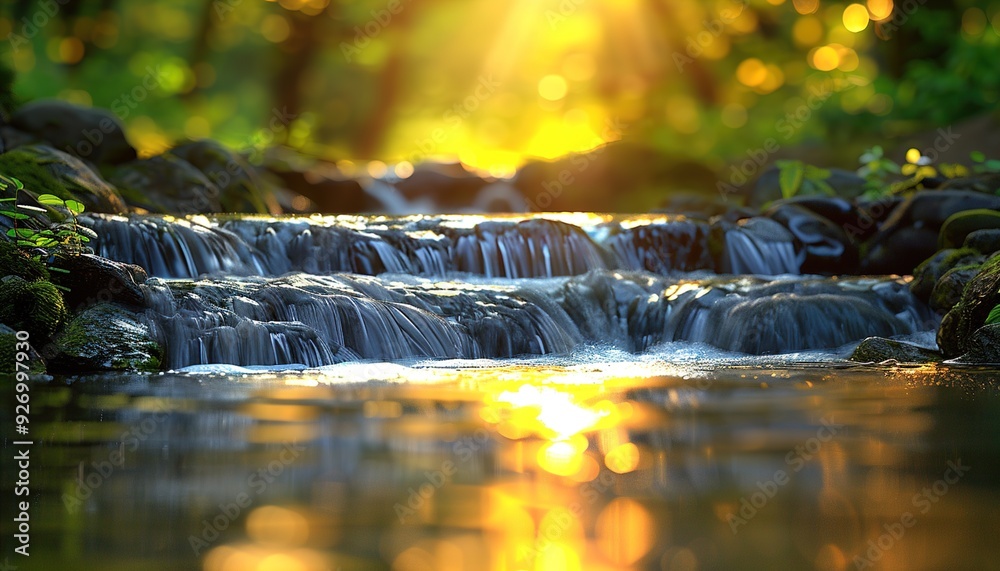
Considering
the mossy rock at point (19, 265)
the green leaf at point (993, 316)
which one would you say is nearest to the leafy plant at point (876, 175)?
the green leaf at point (993, 316)

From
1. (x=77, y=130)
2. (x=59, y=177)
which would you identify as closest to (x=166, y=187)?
(x=77, y=130)

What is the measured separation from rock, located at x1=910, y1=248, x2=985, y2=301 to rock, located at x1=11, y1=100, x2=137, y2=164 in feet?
29.3

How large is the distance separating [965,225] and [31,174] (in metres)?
8.07

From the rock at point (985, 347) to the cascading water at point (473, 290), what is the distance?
1.20 meters

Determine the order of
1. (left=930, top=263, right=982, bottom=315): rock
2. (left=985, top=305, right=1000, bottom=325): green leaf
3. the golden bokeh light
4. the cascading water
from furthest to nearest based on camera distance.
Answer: the golden bokeh light
(left=930, top=263, right=982, bottom=315): rock
the cascading water
(left=985, top=305, right=1000, bottom=325): green leaf

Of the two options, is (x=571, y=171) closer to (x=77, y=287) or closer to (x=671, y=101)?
(x=671, y=101)

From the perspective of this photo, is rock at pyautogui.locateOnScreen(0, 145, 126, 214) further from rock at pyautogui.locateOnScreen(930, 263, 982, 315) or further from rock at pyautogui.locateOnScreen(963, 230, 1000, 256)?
rock at pyautogui.locateOnScreen(963, 230, 1000, 256)

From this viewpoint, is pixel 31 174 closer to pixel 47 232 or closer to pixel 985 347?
pixel 47 232

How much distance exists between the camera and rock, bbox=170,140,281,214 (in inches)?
517

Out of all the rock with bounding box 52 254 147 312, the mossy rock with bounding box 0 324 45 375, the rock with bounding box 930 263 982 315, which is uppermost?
the rock with bounding box 52 254 147 312

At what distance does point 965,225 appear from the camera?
9.55 metres

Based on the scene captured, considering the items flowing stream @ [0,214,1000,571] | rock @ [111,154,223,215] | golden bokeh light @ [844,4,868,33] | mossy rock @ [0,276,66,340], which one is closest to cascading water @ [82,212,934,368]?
flowing stream @ [0,214,1000,571]

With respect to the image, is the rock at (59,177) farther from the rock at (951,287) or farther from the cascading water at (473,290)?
the rock at (951,287)

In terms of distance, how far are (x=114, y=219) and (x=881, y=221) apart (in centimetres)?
826
